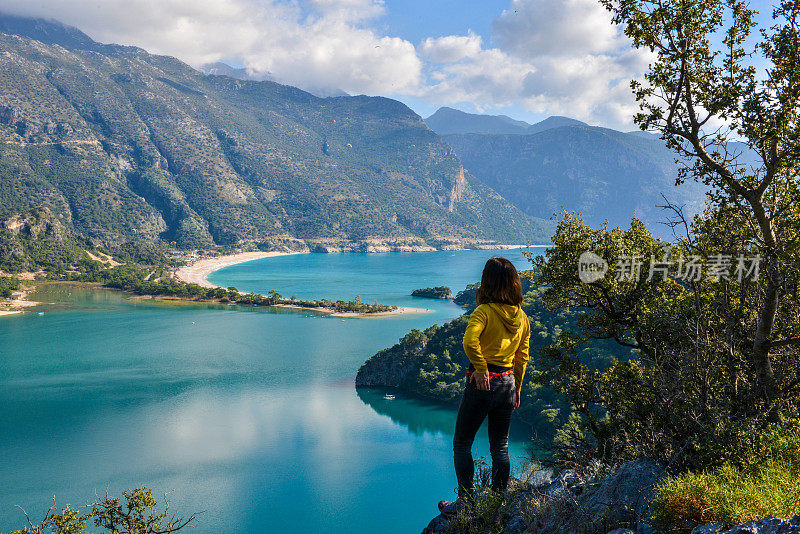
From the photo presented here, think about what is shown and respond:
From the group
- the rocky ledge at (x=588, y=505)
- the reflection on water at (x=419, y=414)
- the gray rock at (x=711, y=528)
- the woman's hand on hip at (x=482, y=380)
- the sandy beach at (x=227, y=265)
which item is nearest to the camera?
the gray rock at (x=711, y=528)

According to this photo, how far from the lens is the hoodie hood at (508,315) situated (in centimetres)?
423

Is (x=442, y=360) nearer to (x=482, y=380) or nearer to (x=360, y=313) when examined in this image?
(x=360, y=313)

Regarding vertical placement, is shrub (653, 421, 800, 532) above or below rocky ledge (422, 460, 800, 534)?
above

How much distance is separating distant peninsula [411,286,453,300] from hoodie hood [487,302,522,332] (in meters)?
84.9

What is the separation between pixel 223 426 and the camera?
32.5 m

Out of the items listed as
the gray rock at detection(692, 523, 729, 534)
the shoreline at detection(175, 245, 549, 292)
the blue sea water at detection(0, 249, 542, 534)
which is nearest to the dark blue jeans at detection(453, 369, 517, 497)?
the gray rock at detection(692, 523, 729, 534)

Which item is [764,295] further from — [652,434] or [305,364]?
[305,364]

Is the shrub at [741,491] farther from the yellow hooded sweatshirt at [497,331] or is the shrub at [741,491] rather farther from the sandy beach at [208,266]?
the sandy beach at [208,266]

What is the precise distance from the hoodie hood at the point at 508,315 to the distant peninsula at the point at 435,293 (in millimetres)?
84869

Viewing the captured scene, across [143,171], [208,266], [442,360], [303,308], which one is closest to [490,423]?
[442,360]

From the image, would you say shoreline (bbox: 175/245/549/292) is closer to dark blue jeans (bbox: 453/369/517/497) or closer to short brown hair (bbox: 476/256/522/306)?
dark blue jeans (bbox: 453/369/517/497)

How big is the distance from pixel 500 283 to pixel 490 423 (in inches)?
53.5

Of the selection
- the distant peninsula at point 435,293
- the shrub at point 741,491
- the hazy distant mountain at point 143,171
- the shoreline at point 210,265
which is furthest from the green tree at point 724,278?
the hazy distant mountain at point 143,171

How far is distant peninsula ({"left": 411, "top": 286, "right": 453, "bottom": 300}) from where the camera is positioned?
89438mm
